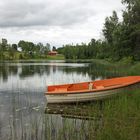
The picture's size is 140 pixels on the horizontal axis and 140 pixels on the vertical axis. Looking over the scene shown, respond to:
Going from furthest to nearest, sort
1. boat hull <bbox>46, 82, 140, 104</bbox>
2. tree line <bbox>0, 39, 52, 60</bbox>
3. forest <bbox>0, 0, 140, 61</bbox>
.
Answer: tree line <bbox>0, 39, 52, 60</bbox>, forest <bbox>0, 0, 140, 61</bbox>, boat hull <bbox>46, 82, 140, 104</bbox>

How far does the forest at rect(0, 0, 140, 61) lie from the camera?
1325 inches

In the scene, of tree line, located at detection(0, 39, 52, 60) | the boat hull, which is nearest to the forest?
tree line, located at detection(0, 39, 52, 60)

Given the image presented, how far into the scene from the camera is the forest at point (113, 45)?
3366 centimetres

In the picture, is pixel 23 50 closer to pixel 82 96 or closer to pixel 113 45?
pixel 113 45

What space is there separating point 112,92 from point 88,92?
4.10 feet

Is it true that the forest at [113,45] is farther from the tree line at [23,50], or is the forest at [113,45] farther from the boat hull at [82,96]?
the boat hull at [82,96]

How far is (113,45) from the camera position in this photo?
40.4m

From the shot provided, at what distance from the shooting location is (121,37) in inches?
1357

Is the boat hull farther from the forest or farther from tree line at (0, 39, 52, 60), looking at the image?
tree line at (0, 39, 52, 60)

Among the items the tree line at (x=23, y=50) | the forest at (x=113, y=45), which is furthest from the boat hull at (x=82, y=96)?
the tree line at (x=23, y=50)

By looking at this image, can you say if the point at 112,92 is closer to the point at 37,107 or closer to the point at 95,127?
the point at 37,107

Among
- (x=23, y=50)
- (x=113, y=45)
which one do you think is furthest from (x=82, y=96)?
(x=23, y=50)

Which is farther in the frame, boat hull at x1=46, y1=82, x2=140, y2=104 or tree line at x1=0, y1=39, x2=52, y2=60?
tree line at x1=0, y1=39, x2=52, y2=60

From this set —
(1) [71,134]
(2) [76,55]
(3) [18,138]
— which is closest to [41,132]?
(3) [18,138]
